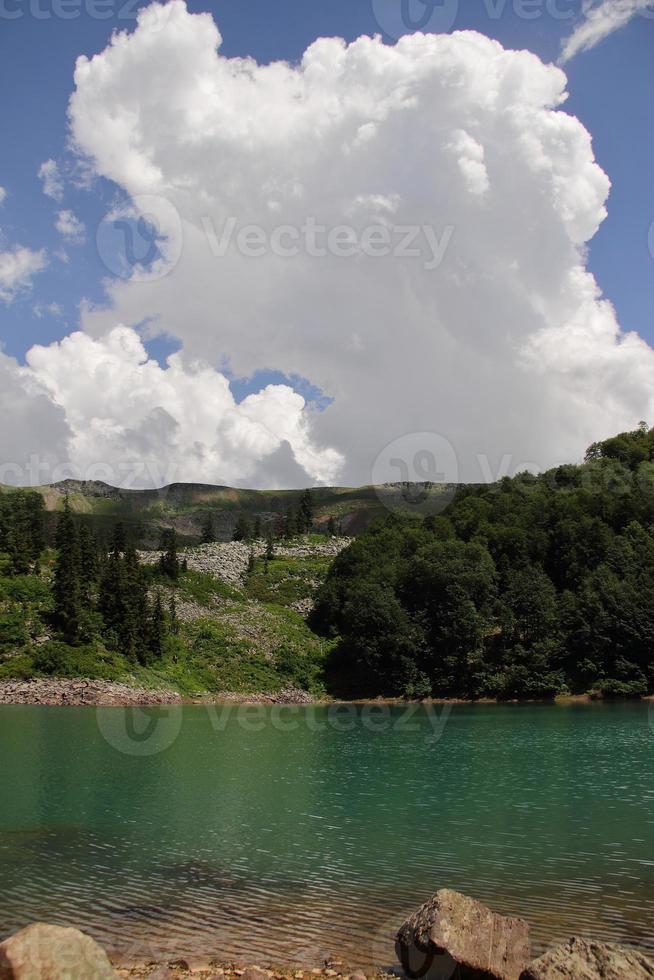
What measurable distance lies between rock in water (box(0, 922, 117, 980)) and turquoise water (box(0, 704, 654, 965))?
3.22 meters

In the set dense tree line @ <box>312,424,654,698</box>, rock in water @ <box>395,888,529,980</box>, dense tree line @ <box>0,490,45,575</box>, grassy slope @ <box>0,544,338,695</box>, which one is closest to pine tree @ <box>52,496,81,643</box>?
grassy slope @ <box>0,544,338,695</box>

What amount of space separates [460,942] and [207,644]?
74.4 metres

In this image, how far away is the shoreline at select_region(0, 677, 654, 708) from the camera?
217 ft

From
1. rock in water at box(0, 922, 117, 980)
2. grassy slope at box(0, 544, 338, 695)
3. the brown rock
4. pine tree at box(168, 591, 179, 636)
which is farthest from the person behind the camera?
pine tree at box(168, 591, 179, 636)

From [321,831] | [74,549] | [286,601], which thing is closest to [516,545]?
[286,601]

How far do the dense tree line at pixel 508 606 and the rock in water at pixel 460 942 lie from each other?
7025 centimetres

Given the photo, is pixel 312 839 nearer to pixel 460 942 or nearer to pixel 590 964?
pixel 460 942

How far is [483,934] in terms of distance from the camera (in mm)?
11453

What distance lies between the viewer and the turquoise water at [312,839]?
1408 centimetres

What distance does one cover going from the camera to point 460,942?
1129 centimetres

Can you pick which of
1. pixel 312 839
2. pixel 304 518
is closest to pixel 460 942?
pixel 312 839

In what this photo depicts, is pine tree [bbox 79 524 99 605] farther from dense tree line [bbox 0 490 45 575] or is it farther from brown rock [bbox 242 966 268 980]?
brown rock [bbox 242 966 268 980]

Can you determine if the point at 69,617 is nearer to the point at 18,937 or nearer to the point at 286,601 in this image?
the point at 286,601

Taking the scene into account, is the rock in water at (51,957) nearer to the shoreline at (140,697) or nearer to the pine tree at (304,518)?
the shoreline at (140,697)
